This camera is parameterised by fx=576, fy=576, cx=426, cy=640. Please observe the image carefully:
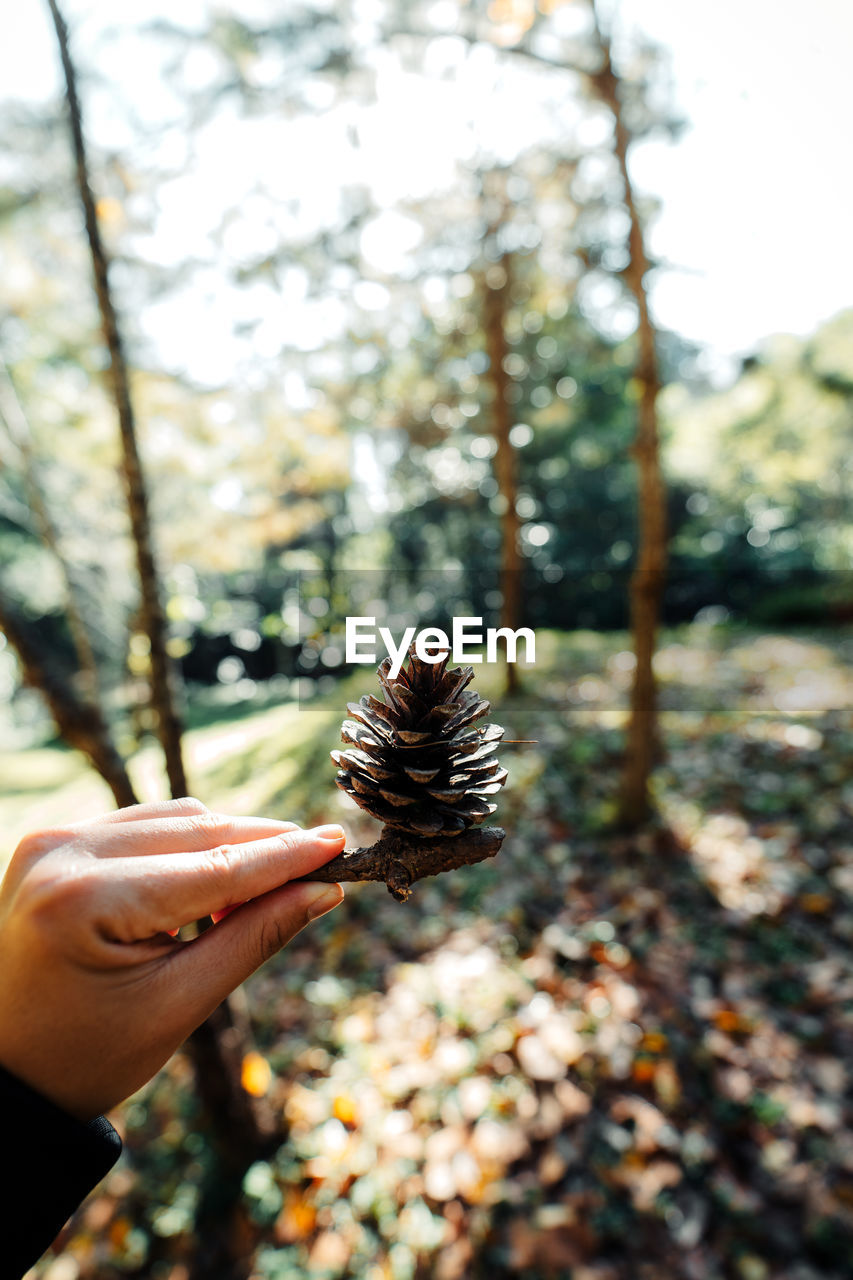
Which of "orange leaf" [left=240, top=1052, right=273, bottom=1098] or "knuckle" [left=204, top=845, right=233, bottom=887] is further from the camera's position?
"orange leaf" [left=240, top=1052, right=273, bottom=1098]

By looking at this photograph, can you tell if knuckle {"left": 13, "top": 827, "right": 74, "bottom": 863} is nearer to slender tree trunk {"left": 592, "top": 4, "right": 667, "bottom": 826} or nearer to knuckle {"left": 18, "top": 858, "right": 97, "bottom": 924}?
knuckle {"left": 18, "top": 858, "right": 97, "bottom": 924}

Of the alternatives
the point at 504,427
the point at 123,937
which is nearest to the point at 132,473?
the point at 123,937

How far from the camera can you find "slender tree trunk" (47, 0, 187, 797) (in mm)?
2525

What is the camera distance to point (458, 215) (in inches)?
253

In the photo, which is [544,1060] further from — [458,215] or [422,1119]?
[458,215]

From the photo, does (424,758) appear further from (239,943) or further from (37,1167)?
(37,1167)

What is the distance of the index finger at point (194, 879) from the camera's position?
91cm

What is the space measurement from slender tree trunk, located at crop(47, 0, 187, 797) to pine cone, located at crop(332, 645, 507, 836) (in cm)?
201

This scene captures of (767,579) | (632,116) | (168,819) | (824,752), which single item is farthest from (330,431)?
(767,579)

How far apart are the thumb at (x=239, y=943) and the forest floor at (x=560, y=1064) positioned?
1307 mm

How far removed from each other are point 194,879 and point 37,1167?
0.43m

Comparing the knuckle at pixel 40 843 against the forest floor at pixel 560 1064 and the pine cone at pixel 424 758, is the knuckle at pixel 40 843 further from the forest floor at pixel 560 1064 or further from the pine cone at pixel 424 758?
the forest floor at pixel 560 1064

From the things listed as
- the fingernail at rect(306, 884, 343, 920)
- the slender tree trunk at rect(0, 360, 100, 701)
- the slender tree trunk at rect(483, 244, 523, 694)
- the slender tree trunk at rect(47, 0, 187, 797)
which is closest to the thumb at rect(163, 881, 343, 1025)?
the fingernail at rect(306, 884, 343, 920)

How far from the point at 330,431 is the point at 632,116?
10.5ft
